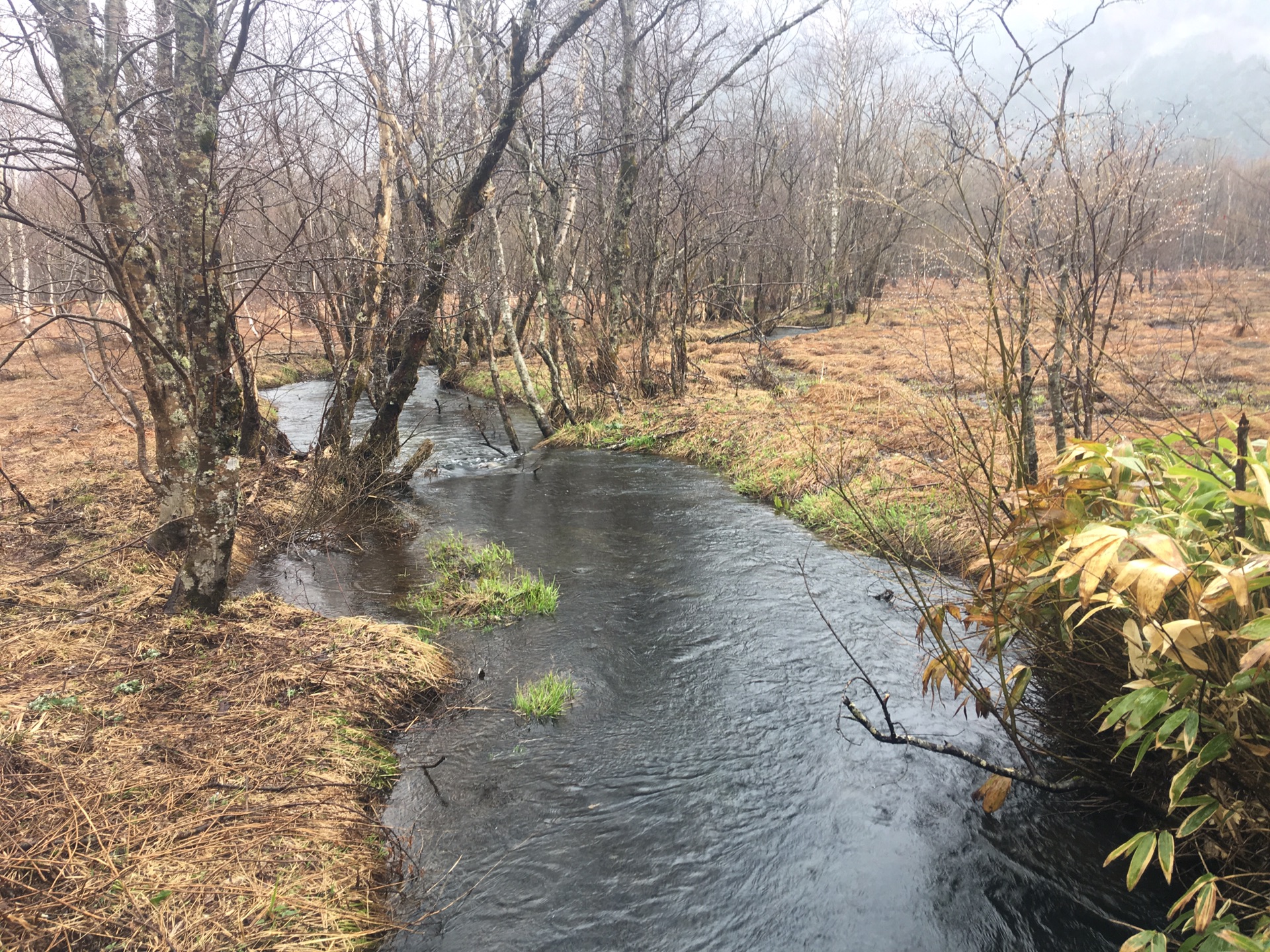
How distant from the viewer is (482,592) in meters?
6.31

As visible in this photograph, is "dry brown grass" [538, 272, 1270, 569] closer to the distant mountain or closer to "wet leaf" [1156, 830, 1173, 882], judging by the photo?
"wet leaf" [1156, 830, 1173, 882]

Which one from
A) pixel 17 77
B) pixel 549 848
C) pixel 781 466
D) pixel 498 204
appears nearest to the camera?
pixel 549 848

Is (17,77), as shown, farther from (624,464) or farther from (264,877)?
(624,464)

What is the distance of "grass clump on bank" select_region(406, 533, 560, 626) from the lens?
6109 mm

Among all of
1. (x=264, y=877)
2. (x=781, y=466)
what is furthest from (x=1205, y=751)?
(x=781, y=466)

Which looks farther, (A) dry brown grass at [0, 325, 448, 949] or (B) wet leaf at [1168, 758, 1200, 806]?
(A) dry brown grass at [0, 325, 448, 949]

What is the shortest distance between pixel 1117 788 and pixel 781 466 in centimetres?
672

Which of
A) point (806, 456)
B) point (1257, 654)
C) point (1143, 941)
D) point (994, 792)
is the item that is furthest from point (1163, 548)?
point (806, 456)

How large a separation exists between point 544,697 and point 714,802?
4.42 feet

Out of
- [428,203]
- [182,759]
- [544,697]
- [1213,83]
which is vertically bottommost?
[544,697]

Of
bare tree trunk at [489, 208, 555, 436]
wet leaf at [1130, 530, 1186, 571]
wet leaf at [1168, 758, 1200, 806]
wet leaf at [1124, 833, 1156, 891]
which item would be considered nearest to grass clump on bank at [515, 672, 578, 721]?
wet leaf at [1124, 833, 1156, 891]

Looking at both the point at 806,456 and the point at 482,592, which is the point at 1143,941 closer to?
the point at 482,592

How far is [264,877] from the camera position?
118 inches

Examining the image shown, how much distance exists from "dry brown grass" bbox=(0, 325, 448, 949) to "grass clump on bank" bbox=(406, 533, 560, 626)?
2.50ft
